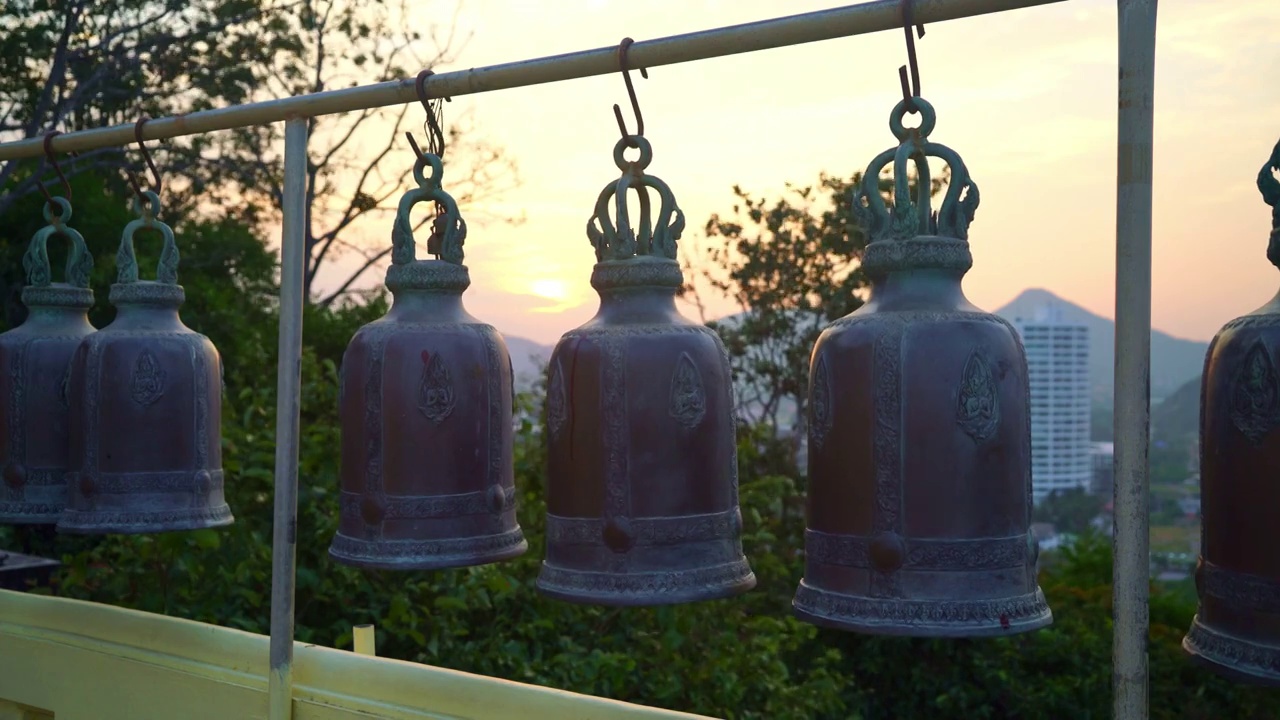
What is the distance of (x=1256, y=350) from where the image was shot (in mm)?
1697

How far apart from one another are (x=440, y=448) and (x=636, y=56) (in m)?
Result: 0.92

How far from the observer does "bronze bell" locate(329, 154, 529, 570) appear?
8.16 ft

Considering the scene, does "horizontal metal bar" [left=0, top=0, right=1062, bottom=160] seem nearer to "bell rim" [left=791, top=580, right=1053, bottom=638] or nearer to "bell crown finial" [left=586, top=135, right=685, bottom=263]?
"bell crown finial" [left=586, top=135, right=685, bottom=263]

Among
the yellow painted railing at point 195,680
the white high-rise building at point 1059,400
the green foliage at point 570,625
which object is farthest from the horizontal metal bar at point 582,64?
the white high-rise building at point 1059,400

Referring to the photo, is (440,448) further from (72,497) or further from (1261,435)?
(1261,435)

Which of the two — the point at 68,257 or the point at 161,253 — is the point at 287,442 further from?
the point at 68,257

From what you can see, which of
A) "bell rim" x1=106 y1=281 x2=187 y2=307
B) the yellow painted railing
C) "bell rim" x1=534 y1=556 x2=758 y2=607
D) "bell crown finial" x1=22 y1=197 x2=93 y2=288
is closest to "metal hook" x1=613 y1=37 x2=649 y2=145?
"bell rim" x1=534 y1=556 x2=758 y2=607

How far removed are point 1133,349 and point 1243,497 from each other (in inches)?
11.6

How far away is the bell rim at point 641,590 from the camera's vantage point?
7.14 ft

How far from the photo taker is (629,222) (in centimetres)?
231

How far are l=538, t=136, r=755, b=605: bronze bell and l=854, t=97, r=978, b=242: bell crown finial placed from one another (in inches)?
16.8

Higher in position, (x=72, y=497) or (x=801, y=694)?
(x=72, y=497)

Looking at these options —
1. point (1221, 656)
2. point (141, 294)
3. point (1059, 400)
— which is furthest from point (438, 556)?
point (1059, 400)

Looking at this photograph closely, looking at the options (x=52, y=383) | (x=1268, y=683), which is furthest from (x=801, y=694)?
(x=1268, y=683)
